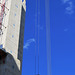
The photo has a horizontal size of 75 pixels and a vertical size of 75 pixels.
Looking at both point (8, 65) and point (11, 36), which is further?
point (11, 36)

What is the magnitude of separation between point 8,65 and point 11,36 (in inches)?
518

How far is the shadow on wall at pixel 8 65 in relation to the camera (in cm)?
5662

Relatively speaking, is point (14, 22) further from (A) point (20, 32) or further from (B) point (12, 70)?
(B) point (12, 70)

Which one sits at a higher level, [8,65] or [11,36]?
[11,36]

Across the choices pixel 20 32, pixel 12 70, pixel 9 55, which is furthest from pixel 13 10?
pixel 12 70

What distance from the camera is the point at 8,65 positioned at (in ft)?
192

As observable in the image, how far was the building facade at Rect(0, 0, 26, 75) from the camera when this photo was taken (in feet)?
195

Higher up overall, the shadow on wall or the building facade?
the building facade

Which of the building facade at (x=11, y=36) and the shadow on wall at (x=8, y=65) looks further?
the building facade at (x=11, y=36)

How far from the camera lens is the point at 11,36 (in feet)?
219

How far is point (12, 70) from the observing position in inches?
2336

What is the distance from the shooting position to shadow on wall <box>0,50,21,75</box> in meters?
56.6

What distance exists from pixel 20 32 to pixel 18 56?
38.7ft

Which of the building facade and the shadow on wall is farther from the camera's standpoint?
the building facade
